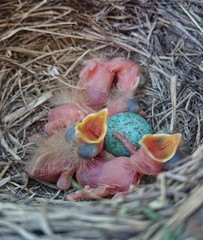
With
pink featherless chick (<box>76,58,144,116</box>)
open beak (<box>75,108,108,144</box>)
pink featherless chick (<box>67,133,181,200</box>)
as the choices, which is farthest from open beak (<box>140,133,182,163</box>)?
pink featherless chick (<box>76,58,144,116</box>)

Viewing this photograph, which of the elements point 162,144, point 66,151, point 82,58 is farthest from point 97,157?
point 82,58

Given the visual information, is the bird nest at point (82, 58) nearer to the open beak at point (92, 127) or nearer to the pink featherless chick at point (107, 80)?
the pink featherless chick at point (107, 80)

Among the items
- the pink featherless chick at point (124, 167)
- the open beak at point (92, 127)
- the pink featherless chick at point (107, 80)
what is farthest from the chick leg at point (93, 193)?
the pink featherless chick at point (107, 80)

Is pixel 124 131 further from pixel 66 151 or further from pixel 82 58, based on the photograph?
pixel 82 58

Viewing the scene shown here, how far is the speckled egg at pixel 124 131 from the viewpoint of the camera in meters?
2.00

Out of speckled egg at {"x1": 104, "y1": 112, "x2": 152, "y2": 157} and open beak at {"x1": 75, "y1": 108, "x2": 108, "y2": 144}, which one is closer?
open beak at {"x1": 75, "y1": 108, "x2": 108, "y2": 144}

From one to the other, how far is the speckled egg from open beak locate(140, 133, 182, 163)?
0.73 ft

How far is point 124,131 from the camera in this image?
2.00 m

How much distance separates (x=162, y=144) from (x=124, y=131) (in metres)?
0.25

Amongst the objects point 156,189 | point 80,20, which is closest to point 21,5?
point 80,20

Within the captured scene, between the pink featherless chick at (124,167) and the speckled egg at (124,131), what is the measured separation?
0.11 feet

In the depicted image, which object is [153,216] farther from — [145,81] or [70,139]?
[145,81]

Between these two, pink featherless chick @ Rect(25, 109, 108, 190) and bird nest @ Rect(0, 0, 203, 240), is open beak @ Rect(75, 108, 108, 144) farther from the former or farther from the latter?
bird nest @ Rect(0, 0, 203, 240)

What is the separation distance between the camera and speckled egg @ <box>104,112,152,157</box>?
1998 millimetres
